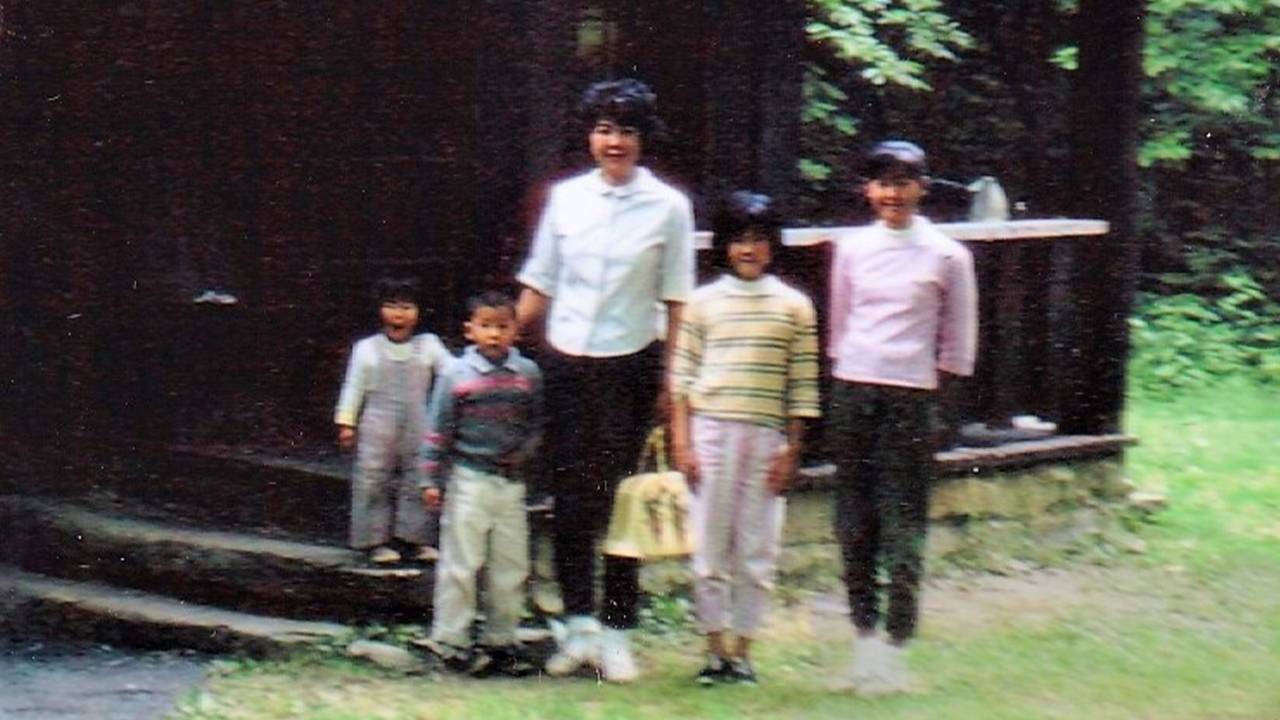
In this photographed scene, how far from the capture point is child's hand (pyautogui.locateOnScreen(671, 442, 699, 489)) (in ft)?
18.9

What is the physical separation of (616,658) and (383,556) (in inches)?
38.1

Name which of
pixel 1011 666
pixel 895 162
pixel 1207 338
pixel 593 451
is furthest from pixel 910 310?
pixel 1207 338

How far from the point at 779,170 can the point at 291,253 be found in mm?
2379

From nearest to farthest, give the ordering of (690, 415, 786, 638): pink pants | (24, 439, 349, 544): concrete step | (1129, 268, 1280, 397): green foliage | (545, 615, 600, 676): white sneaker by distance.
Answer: (690, 415, 786, 638): pink pants → (545, 615, 600, 676): white sneaker → (24, 439, 349, 544): concrete step → (1129, 268, 1280, 397): green foliage

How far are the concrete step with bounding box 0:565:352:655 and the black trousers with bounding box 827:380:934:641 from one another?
67.2 inches

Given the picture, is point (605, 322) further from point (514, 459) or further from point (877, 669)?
point (877, 669)

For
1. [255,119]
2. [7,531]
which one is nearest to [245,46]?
[255,119]

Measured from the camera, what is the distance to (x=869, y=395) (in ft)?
19.1

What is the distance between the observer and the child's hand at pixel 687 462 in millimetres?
5754

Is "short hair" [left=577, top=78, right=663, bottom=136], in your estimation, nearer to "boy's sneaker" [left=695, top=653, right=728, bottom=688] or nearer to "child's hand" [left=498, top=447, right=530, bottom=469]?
"child's hand" [left=498, top=447, right=530, bottom=469]

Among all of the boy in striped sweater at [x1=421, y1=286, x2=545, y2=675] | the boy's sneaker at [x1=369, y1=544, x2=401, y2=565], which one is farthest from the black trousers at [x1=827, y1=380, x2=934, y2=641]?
the boy's sneaker at [x1=369, y1=544, x2=401, y2=565]

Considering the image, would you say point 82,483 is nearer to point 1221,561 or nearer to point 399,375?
point 399,375

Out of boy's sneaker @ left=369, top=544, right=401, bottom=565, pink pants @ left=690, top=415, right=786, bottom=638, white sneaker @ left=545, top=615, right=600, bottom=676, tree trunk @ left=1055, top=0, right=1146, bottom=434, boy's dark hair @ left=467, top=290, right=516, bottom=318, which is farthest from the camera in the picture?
tree trunk @ left=1055, top=0, right=1146, bottom=434

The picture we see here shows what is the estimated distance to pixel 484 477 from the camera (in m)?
5.86
